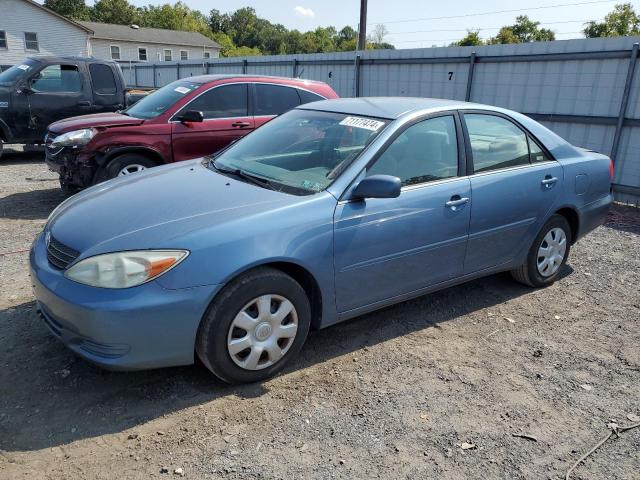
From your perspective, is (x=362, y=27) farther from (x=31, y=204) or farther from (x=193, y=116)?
(x=31, y=204)

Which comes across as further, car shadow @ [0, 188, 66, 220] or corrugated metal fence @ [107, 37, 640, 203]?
corrugated metal fence @ [107, 37, 640, 203]

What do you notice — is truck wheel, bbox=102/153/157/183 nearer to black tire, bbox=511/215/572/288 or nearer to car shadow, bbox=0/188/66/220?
car shadow, bbox=0/188/66/220

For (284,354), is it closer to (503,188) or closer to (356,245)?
(356,245)

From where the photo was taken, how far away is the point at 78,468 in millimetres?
2523

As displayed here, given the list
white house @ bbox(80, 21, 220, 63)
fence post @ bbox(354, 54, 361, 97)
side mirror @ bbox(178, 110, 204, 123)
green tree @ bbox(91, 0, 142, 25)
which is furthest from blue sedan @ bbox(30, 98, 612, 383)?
green tree @ bbox(91, 0, 142, 25)

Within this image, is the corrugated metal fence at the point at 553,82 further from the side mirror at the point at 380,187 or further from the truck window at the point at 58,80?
the side mirror at the point at 380,187

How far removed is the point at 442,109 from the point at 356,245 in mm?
1421

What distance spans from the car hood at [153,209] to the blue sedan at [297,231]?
0.04ft

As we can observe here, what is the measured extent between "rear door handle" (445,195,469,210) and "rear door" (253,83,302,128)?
4184 mm

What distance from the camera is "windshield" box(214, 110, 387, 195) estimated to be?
3574 millimetres

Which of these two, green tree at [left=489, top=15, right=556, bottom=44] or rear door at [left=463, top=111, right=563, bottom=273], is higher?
green tree at [left=489, top=15, right=556, bottom=44]

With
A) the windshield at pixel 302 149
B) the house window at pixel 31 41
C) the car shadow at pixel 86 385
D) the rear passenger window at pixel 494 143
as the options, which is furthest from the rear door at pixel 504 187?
the house window at pixel 31 41

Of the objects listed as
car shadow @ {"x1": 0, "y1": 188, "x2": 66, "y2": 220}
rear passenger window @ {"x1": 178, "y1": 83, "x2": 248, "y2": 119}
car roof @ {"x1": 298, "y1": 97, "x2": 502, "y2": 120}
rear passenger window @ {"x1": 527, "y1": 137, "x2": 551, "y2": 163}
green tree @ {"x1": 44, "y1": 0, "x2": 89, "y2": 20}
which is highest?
green tree @ {"x1": 44, "y1": 0, "x2": 89, "y2": 20}

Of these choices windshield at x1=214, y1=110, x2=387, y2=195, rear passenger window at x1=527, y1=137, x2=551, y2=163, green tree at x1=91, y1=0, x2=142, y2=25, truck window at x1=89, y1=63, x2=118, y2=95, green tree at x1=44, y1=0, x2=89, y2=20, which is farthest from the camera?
green tree at x1=91, y1=0, x2=142, y2=25
